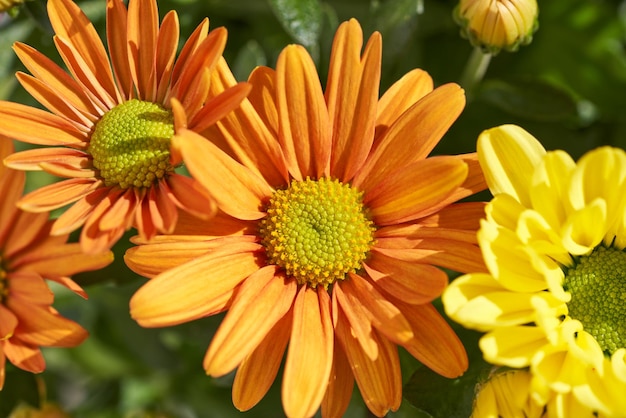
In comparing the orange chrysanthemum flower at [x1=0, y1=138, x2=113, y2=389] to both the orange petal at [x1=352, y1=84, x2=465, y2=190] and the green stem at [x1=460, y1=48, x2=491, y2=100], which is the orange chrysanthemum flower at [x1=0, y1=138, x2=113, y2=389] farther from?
the green stem at [x1=460, y1=48, x2=491, y2=100]

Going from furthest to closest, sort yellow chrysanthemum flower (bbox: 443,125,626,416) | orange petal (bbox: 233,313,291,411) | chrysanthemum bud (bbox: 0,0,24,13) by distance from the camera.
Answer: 1. chrysanthemum bud (bbox: 0,0,24,13)
2. orange petal (bbox: 233,313,291,411)
3. yellow chrysanthemum flower (bbox: 443,125,626,416)

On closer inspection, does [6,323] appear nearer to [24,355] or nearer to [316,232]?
[24,355]

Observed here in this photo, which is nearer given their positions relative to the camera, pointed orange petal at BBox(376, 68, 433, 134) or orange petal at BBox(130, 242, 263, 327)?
orange petal at BBox(130, 242, 263, 327)

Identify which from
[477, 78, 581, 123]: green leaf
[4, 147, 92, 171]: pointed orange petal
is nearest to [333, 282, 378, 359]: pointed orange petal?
[4, 147, 92, 171]: pointed orange petal

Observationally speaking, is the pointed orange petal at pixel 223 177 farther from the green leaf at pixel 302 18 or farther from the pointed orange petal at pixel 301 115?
the green leaf at pixel 302 18

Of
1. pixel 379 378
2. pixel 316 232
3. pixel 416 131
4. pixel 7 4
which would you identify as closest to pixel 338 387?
pixel 379 378

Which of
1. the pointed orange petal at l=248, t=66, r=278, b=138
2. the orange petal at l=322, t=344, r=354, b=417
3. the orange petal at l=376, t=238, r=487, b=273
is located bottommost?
the orange petal at l=322, t=344, r=354, b=417
